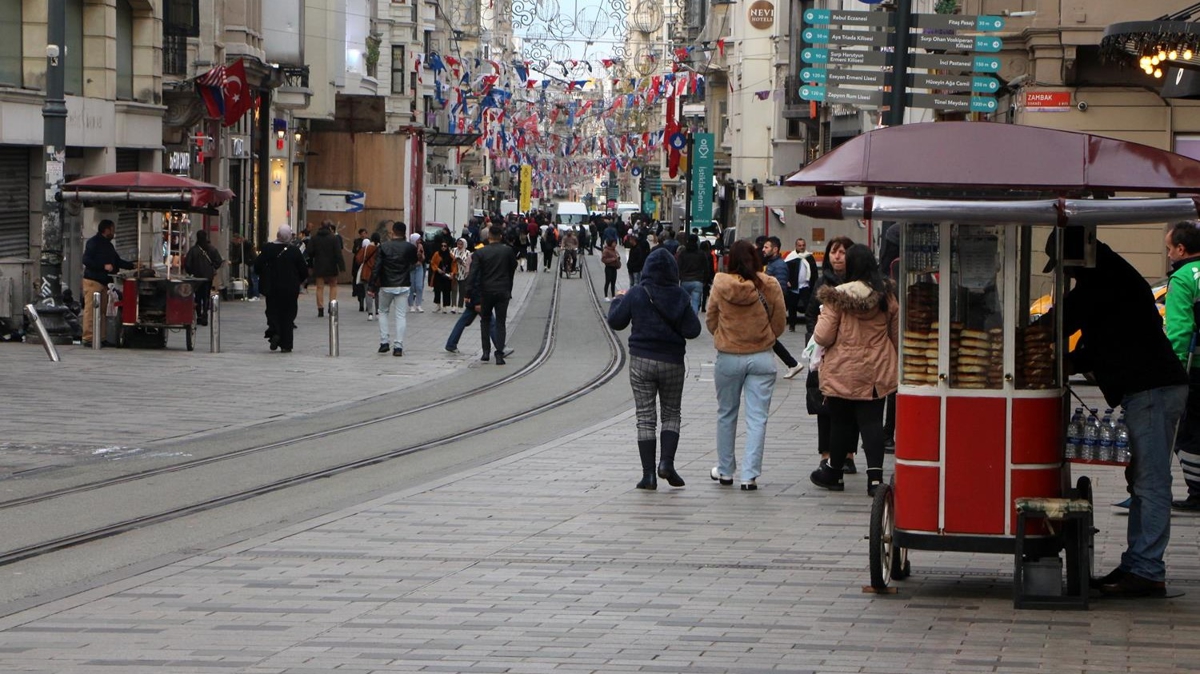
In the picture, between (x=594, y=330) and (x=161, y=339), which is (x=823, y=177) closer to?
(x=161, y=339)

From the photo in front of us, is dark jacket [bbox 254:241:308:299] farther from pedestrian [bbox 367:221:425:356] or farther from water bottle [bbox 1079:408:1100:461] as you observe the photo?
water bottle [bbox 1079:408:1100:461]

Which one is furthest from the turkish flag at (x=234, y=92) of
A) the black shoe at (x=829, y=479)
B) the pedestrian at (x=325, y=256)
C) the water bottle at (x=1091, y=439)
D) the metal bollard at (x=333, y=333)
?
the water bottle at (x=1091, y=439)

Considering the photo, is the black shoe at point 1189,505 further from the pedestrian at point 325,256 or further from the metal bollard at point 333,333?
the pedestrian at point 325,256

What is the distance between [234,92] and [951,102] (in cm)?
2189

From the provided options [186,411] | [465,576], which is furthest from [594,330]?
[465,576]

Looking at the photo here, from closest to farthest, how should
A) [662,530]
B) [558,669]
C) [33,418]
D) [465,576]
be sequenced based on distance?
[558,669]
[465,576]
[662,530]
[33,418]

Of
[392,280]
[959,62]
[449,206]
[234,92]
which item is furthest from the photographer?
[449,206]

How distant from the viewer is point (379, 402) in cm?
1884

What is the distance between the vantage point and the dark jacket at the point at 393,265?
81.7 feet

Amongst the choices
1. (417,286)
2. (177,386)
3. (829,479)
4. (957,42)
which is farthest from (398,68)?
(829,479)

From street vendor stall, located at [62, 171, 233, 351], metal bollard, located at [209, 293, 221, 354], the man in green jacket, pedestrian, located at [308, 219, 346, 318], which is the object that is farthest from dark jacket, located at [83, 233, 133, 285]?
the man in green jacket

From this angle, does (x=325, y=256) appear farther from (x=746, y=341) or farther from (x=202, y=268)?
(x=746, y=341)

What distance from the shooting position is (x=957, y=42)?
647 inches

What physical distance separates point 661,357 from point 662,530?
2091 millimetres
